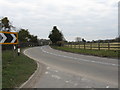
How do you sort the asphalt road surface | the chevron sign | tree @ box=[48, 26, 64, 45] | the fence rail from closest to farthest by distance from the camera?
the asphalt road surface, the chevron sign, the fence rail, tree @ box=[48, 26, 64, 45]

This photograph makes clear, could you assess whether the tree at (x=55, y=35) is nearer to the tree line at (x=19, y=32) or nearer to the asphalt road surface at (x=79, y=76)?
the tree line at (x=19, y=32)

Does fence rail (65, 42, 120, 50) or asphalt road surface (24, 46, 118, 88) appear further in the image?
fence rail (65, 42, 120, 50)

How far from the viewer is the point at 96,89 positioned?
25.1ft

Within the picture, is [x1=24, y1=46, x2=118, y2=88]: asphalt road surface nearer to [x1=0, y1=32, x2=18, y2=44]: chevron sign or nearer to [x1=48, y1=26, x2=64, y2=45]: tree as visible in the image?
[x1=0, y1=32, x2=18, y2=44]: chevron sign

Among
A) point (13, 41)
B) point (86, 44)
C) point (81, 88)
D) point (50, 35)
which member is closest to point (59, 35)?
point (50, 35)

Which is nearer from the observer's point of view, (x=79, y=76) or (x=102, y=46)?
(x=79, y=76)

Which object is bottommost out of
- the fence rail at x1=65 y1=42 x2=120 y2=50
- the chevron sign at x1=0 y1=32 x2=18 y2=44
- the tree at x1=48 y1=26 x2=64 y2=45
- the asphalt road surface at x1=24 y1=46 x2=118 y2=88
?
the asphalt road surface at x1=24 y1=46 x2=118 y2=88

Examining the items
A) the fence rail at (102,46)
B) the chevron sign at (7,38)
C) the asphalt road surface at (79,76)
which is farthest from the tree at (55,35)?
the chevron sign at (7,38)

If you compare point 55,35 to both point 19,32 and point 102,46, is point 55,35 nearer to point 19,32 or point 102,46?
point 19,32

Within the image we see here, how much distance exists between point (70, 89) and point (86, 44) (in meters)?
30.5

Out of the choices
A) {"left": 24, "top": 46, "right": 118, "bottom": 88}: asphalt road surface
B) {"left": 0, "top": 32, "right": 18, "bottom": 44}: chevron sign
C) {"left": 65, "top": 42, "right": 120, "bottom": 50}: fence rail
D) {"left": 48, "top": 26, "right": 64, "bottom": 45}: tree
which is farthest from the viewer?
{"left": 48, "top": 26, "right": 64, "bottom": 45}: tree

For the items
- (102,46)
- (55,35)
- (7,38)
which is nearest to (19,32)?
(55,35)

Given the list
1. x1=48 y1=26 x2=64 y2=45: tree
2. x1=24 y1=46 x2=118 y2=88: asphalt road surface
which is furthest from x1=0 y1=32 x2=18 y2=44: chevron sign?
x1=48 y1=26 x2=64 y2=45: tree

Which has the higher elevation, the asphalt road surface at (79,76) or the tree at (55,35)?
the tree at (55,35)
